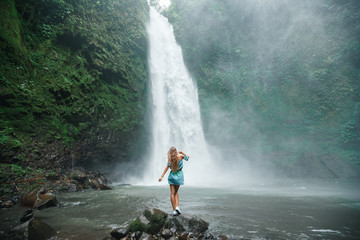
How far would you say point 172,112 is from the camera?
15.6 meters

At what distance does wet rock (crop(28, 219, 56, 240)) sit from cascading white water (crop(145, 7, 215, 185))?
10265 millimetres

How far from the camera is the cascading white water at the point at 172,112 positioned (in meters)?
14.4

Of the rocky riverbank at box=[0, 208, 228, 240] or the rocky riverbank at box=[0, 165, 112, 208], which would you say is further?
the rocky riverbank at box=[0, 165, 112, 208]

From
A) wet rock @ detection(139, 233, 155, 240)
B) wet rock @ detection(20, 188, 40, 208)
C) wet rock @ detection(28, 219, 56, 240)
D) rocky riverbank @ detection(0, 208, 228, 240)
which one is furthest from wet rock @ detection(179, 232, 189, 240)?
wet rock @ detection(20, 188, 40, 208)

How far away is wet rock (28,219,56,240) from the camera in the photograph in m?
2.65

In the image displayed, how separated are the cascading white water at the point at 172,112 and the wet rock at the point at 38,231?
33.7 ft

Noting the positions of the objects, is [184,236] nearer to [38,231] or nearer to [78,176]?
[38,231]

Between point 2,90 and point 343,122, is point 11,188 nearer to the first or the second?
point 2,90

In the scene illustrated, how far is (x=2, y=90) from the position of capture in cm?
645

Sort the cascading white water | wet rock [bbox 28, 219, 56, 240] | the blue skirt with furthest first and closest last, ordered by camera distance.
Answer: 1. the cascading white water
2. the blue skirt
3. wet rock [bbox 28, 219, 56, 240]

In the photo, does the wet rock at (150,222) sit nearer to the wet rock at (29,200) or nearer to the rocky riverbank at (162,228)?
the rocky riverbank at (162,228)

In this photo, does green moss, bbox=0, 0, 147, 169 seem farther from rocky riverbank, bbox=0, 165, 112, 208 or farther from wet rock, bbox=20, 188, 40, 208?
wet rock, bbox=20, 188, 40, 208

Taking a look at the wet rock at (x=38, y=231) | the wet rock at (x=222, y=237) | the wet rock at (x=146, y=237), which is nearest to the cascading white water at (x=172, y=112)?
the wet rock at (x=38, y=231)

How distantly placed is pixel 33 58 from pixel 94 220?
8262mm
